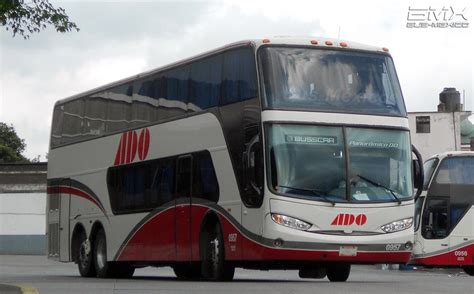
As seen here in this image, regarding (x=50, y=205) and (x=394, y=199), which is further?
(x=50, y=205)

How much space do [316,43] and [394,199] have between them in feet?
9.72

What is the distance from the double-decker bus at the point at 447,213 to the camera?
40.0 metres

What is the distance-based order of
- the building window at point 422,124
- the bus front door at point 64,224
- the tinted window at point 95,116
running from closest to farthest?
the tinted window at point 95,116 → the bus front door at point 64,224 → the building window at point 422,124

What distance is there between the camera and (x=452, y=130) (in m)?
83.5

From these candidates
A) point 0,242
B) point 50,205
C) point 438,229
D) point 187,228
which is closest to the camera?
point 187,228

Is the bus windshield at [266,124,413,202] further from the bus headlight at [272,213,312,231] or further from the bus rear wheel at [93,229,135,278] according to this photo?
the bus rear wheel at [93,229,135,278]

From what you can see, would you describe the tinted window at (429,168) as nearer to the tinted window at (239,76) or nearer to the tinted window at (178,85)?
the tinted window at (178,85)

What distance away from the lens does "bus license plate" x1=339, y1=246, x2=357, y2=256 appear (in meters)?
20.6

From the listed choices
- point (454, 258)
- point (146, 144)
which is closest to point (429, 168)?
point (454, 258)

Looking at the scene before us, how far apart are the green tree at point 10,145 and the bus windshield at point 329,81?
297 ft

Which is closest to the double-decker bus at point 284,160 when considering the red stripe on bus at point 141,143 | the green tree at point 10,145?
the red stripe on bus at point 141,143

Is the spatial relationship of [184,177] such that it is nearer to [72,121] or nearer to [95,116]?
[95,116]

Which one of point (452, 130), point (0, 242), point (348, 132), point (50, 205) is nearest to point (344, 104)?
point (348, 132)

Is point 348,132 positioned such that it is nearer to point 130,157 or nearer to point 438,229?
point 130,157
